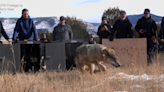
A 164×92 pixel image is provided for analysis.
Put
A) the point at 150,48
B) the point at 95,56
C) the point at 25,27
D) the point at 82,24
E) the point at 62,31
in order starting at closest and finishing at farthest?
the point at 95,56, the point at 25,27, the point at 150,48, the point at 62,31, the point at 82,24

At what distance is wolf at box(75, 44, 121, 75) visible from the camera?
581cm

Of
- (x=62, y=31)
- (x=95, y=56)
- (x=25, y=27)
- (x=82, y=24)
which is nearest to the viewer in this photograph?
(x=95, y=56)

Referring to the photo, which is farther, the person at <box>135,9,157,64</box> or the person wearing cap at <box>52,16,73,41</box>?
the person wearing cap at <box>52,16,73,41</box>

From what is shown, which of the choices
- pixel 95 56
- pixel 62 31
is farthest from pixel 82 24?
pixel 95 56

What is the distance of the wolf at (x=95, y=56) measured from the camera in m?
5.81

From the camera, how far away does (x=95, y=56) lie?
5.92 metres

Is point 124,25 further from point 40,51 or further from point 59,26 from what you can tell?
point 40,51

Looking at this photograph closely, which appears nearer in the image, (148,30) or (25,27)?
(25,27)

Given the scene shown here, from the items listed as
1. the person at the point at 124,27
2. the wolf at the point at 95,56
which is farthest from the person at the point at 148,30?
the wolf at the point at 95,56

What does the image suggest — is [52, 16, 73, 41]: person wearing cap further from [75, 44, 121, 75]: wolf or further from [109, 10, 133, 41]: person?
[75, 44, 121, 75]: wolf

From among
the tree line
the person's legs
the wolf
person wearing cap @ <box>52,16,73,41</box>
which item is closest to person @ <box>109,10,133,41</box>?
the person's legs

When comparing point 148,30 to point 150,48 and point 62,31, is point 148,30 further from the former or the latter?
point 62,31

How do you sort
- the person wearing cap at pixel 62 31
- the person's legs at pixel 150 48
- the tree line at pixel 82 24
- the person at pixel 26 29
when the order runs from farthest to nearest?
1. the tree line at pixel 82 24
2. the person wearing cap at pixel 62 31
3. the person's legs at pixel 150 48
4. the person at pixel 26 29

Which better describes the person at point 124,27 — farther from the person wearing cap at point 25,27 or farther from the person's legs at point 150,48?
the person wearing cap at point 25,27
